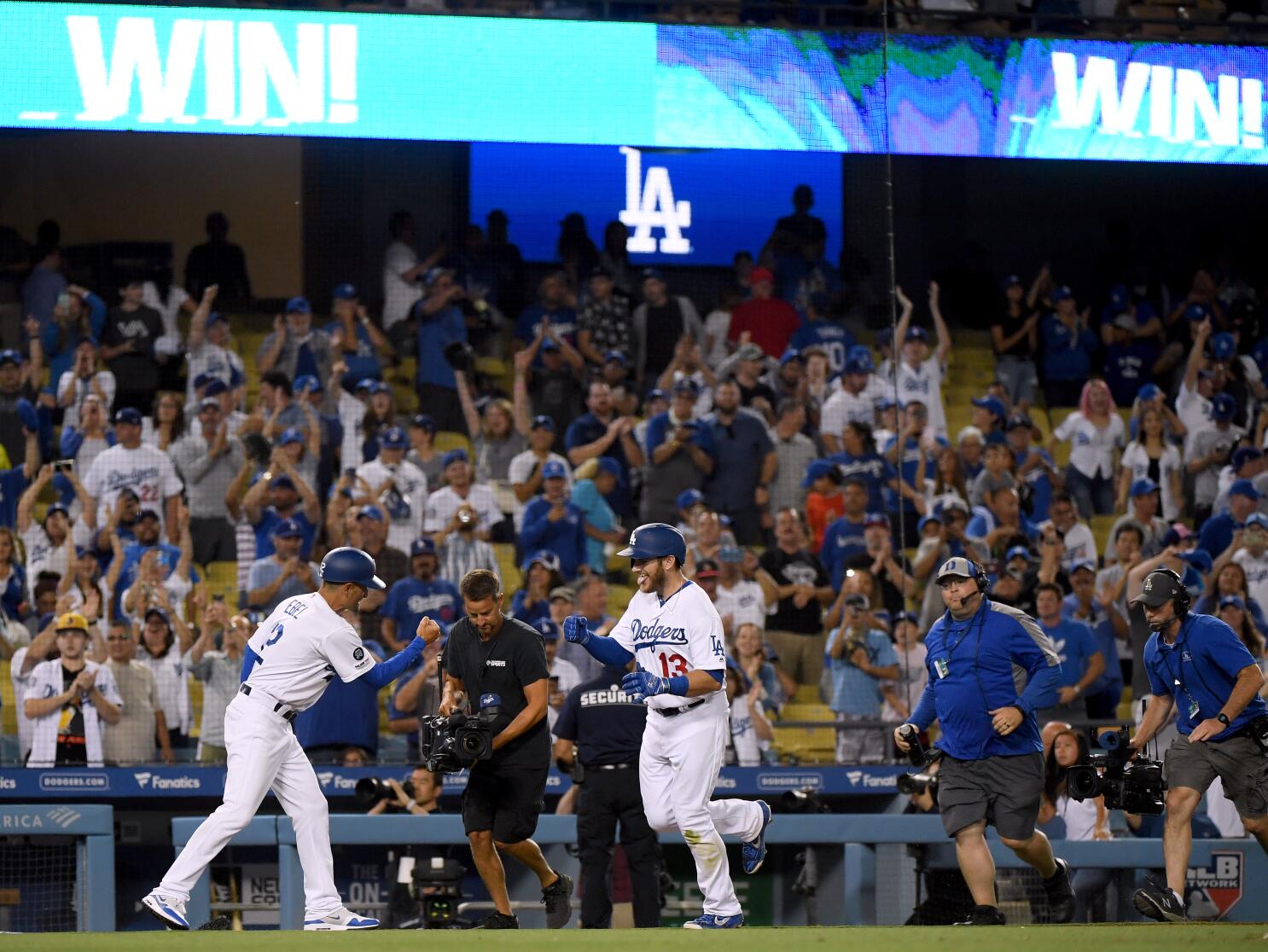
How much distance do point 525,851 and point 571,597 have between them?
12.3 ft

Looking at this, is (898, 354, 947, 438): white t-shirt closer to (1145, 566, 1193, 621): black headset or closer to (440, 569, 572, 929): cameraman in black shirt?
(1145, 566, 1193, 621): black headset

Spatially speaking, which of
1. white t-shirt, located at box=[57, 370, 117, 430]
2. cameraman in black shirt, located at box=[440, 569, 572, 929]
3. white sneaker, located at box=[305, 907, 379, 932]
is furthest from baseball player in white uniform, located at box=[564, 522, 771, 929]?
white t-shirt, located at box=[57, 370, 117, 430]

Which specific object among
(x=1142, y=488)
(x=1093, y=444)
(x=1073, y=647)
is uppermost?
(x=1093, y=444)

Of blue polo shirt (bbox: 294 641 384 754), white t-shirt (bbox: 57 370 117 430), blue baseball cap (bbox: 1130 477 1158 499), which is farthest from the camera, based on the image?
blue baseball cap (bbox: 1130 477 1158 499)

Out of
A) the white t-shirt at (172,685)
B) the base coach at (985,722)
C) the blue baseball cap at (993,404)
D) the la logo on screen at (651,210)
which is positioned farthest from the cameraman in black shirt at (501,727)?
the la logo on screen at (651,210)

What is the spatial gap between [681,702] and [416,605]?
15.9ft

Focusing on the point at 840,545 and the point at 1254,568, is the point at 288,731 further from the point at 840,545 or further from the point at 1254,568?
the point at 1254,568

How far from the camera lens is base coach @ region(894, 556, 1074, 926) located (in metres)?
8.09

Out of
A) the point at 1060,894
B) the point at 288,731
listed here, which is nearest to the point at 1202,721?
the point at 1060,894

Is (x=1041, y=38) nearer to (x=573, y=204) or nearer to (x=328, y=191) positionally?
(x=573, y=204)

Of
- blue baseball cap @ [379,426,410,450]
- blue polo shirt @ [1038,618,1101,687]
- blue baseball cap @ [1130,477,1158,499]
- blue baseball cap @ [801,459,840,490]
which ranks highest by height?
blue baseball cap @ [379,426,410,450]

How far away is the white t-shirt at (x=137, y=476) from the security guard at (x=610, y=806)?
516 cm

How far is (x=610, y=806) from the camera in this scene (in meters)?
8.80

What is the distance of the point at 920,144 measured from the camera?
13.4 m
